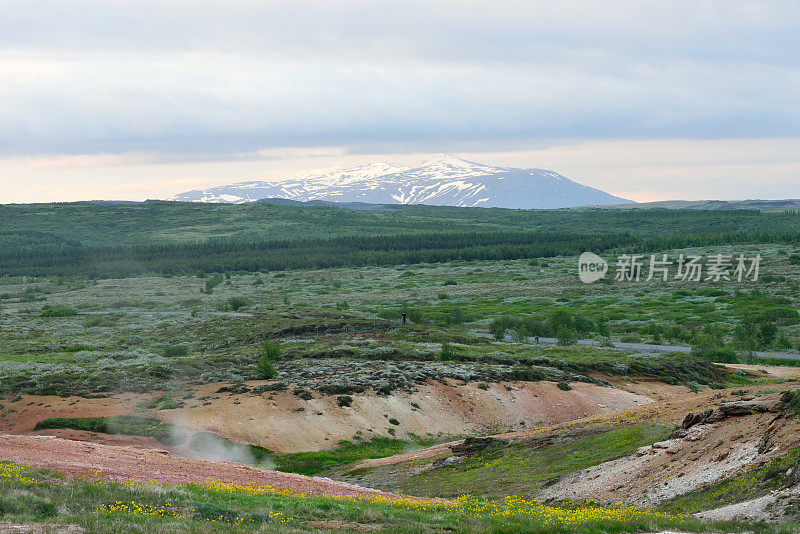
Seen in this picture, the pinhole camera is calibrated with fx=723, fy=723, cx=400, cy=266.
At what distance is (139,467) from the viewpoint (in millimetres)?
22141

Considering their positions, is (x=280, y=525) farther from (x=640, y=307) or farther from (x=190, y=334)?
(x=640, y=307)

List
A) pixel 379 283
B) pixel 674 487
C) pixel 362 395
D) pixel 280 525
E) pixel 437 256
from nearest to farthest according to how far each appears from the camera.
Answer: pixel 280 525 < pixel 674 487 < pixel 362 395 < pixel 379 283 < pixel 437 256

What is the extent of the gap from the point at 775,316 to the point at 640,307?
63.4ft

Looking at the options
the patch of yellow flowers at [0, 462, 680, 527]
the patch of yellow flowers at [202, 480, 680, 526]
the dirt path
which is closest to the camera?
the patch of yellow flowers at [0, 462, 680, 527]

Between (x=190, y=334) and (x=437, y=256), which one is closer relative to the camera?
(x=190, y=334)

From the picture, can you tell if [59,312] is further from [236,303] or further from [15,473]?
[15,473]

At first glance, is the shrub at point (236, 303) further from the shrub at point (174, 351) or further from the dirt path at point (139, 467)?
the dirt path at point (139, 467)

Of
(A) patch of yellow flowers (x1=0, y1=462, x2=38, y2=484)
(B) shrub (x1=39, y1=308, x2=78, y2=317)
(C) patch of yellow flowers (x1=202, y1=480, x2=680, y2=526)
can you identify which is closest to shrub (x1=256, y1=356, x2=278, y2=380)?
(C) patch of yellow flowers (x1=202, y1=480, x2=680, y2=526)

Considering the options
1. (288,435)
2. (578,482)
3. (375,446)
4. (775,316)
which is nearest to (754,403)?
(578,482)

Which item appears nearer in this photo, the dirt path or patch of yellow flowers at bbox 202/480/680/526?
patch of yellow flowers at bbox 202/480/680/526

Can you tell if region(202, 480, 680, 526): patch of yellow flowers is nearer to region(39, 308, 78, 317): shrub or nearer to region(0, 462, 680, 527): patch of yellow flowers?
region(0, 462, 680, 527): patch of yellow flowers

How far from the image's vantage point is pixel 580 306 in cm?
9656

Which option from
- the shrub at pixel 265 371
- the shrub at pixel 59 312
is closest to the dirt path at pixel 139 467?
the shrub at pixel 265 371

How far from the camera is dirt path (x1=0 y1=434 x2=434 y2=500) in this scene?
20.2m
